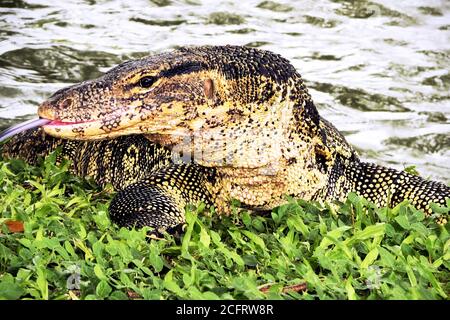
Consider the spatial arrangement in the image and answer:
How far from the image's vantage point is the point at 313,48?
11.2m

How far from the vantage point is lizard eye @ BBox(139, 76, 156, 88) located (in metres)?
5.59

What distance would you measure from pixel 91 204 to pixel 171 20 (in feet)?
19.3

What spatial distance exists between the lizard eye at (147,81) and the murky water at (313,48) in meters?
3.98

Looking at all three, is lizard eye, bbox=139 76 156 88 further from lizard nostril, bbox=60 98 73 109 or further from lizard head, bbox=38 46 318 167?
lizard nostril, bbox=60 98 73 109

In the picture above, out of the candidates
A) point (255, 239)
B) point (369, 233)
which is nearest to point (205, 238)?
point (255, 239)

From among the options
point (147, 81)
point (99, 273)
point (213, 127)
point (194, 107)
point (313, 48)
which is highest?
point (147, 81)

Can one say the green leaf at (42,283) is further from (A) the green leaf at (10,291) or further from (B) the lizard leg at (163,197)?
(B) the lizard leg at (163,197)

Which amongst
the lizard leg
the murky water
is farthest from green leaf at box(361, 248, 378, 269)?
the murky water

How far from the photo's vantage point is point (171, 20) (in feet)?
38.7

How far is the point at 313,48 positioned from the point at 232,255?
6641 millimetres

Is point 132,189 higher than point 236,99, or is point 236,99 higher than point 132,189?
Answer: point 236,99

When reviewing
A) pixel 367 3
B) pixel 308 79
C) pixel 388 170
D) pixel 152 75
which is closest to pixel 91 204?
pixel 152 75

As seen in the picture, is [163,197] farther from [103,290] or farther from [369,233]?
[103,290]
